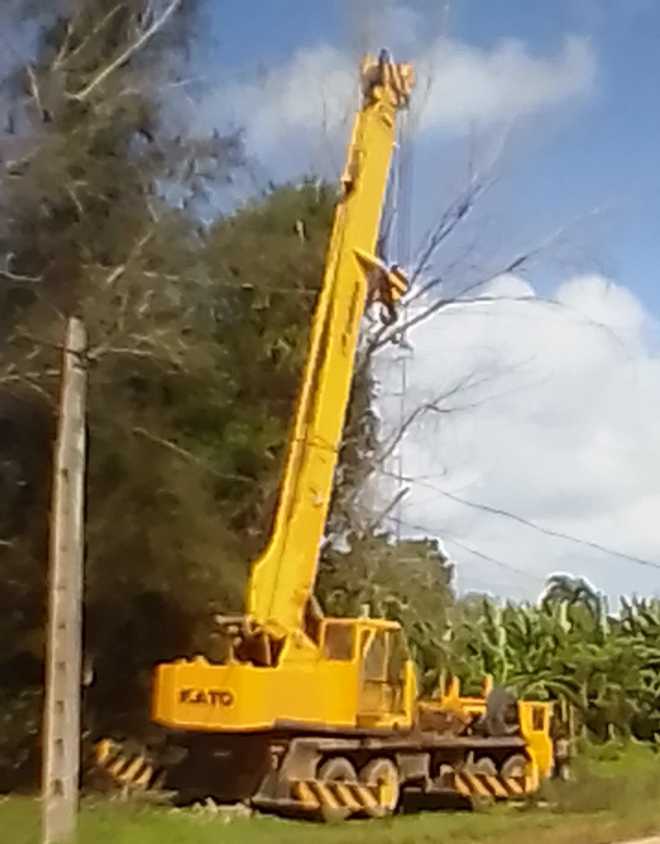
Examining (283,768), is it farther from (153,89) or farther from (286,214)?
(286,214)

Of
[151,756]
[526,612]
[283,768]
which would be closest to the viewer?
[283,768]

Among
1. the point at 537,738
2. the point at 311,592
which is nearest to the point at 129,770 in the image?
the point at 311,592

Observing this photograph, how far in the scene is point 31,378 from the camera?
24375 mm

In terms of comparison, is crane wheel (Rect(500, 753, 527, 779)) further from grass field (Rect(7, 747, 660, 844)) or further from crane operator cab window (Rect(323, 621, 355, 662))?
crane operator cab window (Rect(323, 621, 355, 662))

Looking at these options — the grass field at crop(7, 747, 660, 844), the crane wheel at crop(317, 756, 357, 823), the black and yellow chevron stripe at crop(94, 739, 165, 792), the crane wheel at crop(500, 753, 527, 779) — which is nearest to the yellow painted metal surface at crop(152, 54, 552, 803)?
the crane wheel at crop(317, 756, 357, 823)

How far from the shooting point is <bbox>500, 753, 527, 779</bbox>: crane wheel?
25281 mm

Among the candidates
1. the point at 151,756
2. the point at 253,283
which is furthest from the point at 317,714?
the point at 253,283

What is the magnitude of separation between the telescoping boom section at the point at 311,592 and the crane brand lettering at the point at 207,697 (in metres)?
0.01

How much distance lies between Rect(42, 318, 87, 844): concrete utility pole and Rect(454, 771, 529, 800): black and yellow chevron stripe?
8.41 m

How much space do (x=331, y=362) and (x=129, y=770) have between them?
6.53m

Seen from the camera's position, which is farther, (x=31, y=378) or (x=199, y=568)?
(x=199, y=568)

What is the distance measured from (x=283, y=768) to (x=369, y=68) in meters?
9.29

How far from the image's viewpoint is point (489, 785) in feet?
81.4

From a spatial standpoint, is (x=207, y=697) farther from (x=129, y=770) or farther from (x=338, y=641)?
(x=129, y=770)
